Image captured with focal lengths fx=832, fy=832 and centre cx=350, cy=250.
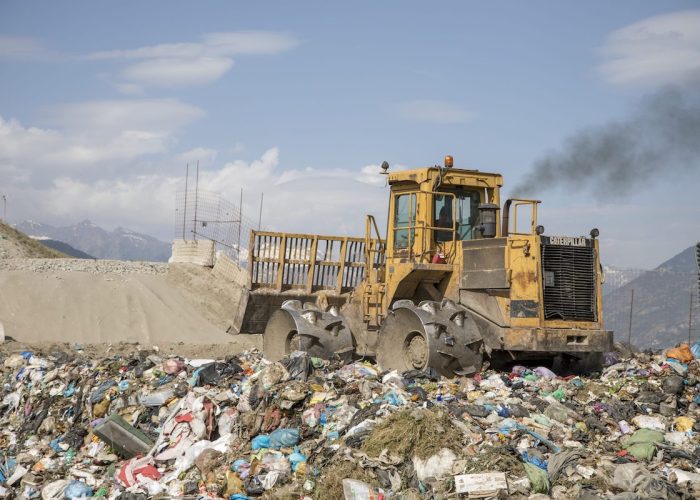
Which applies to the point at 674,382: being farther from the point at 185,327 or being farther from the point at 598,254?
the point at 185,327

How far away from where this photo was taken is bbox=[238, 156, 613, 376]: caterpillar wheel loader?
354 inches

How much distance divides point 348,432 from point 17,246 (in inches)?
920

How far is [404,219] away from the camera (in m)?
10.3

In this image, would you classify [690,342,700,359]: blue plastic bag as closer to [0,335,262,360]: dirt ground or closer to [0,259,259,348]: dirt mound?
[0,335,262,360]: dirt ground

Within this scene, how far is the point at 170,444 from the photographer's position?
26.1 ft

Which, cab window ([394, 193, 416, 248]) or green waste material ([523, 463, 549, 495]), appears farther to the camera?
cab window ([394, 193, 416, 248])

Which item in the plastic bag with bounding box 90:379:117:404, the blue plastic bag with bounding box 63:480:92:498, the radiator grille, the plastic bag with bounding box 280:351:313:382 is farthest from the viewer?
the plastic bag with bounding box 90:379:117:404

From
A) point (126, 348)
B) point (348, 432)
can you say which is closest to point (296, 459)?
point (348, 432)

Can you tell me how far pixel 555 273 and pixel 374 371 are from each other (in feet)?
7.48

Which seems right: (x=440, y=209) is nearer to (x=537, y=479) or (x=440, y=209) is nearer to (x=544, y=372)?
(x=544, y=372)

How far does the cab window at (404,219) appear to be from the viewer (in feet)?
33.0

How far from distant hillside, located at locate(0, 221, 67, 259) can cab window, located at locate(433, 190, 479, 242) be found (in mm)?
18284

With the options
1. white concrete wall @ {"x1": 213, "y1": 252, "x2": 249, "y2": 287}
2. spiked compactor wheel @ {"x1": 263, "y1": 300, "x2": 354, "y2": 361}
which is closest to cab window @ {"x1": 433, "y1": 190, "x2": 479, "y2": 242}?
spiked compactor wheel @ {"x1": 263, "y1": 300, "x2": 354, "y2": 361}

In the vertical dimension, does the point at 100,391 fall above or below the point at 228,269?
below
